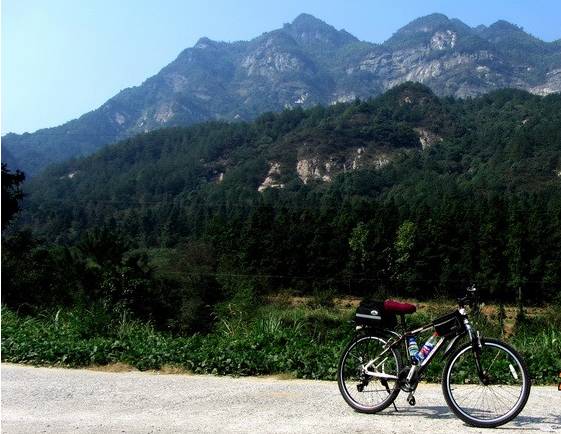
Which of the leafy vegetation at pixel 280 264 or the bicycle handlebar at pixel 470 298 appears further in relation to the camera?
the leafy vegetation at pixel 280 264

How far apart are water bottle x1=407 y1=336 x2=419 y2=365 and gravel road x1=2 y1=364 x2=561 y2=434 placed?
18.7 inches

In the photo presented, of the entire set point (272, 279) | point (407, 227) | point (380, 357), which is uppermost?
point (380, 357)

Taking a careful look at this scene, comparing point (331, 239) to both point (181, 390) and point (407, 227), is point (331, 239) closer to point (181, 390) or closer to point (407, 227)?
point (407, 227)

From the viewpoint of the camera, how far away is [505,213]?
313 ft

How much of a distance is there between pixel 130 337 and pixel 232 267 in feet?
219

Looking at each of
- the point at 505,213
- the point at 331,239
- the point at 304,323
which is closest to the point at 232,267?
the point at 331,239

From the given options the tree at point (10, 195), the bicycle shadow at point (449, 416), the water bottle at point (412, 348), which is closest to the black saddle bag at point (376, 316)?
the water bottle at point (412, 348)

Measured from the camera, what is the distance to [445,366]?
512cm

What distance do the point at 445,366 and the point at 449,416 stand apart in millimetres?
458

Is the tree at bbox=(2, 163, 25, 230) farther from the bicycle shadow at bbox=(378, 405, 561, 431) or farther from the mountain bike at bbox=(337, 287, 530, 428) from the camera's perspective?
the bicycle shadow at bbox=(378, 405, 561, 431)

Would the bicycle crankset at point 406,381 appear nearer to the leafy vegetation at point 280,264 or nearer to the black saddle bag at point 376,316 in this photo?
the black saddle bag at point 376,316

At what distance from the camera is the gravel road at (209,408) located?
16.2 ft

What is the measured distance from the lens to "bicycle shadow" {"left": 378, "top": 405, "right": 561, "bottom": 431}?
15.9 ft

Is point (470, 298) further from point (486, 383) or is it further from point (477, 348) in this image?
point (486, 383)
